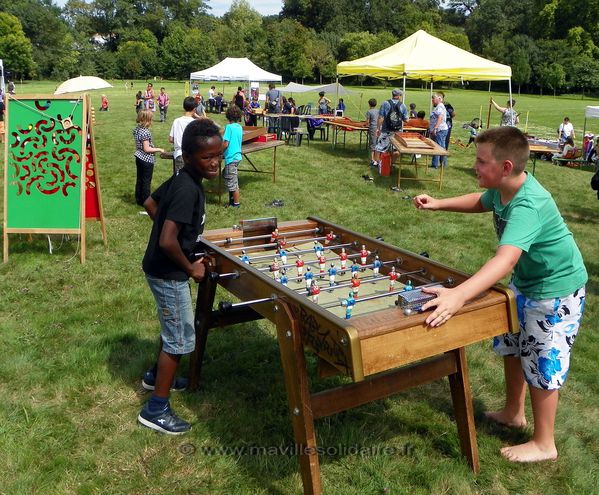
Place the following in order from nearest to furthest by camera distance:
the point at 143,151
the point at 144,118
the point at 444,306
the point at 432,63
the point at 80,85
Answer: the point at 444,306
the point at 144,118
the point at 143,151
the point at 432,63
the point at 80,85

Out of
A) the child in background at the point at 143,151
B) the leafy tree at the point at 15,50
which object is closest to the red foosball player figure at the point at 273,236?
the child in background at the point at 143,151

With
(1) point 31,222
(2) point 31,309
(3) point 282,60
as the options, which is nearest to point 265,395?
(2) point 31,309

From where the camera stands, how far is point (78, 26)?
304ft

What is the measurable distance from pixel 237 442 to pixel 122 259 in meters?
3.78

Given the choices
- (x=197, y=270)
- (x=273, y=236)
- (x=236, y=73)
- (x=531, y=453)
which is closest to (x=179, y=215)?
(x=197, y=270)

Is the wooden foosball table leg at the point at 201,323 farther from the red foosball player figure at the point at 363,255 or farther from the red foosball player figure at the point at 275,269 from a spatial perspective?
the red foosball player figure at the point at 363,255

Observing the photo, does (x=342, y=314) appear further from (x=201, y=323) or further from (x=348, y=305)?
(x=201, y=323)

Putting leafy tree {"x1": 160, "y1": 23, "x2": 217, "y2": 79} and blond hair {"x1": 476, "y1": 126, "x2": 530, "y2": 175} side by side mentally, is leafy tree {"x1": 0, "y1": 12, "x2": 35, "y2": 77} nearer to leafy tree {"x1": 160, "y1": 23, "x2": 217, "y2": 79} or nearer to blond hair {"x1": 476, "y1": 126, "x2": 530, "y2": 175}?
leafy tree {"x1": 160, "y1": 23, "x2": 217, "y2": 79}

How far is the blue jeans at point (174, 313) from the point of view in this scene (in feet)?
10.4

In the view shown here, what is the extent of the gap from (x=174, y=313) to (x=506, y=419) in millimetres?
2204

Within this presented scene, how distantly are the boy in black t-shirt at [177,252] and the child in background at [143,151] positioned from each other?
5206 millimetres

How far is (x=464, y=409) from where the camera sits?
302 centimetres

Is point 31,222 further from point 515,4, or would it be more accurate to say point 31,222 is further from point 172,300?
point 515,4

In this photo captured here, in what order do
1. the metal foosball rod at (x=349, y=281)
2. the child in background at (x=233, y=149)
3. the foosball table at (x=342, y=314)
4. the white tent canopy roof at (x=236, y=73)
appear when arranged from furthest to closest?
the white tent canopy roof at (x=236, y=73), the child in background at (x=233, y=149), the metal foosball rod at (x=349, y=281), the foosball table at (x=342, y=314)
